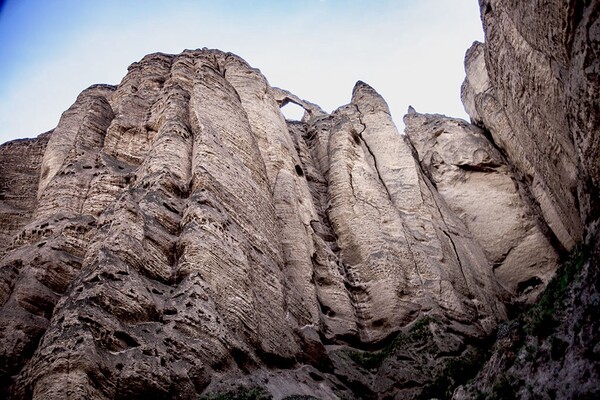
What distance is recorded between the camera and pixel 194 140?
20.6 meters

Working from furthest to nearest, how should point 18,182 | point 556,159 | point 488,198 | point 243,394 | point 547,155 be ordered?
point 488,198, point 18,182, point 547,155, point 556,159, point 243,394

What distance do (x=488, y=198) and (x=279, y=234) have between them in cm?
1534

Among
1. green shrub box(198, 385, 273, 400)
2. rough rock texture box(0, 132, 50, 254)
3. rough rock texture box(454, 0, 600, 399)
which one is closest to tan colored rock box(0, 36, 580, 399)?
green shrub box(198, 385, 273, 400)

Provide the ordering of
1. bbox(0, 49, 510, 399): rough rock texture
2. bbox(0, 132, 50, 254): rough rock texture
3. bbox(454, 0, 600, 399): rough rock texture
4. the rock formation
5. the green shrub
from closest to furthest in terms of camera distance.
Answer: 1. bbox(454, 0, 600, 399): rough rock texture
2. the green shrub
3. the rock formation
4. bbox(0, 49, 510, 399): rough rock texture
5. bbox(0, 132, 50, 254): rough rock texture

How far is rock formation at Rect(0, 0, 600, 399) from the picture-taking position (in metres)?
11.9

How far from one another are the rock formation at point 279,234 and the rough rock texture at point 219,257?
71mm

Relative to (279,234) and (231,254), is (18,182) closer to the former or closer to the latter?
(279,234)

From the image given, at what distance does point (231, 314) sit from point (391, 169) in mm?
18483

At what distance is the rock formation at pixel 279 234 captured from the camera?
469 inches

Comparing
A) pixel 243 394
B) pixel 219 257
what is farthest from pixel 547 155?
pixel 243 394

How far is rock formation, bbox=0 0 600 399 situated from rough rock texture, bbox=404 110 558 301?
4.6 inches

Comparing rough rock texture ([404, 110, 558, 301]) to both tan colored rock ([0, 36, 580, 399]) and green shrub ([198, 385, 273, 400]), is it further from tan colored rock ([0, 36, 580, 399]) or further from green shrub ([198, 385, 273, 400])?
green shrub ([198, 385, 273, 400])

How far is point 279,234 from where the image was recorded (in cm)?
2044

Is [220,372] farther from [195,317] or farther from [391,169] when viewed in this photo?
[391,169]
